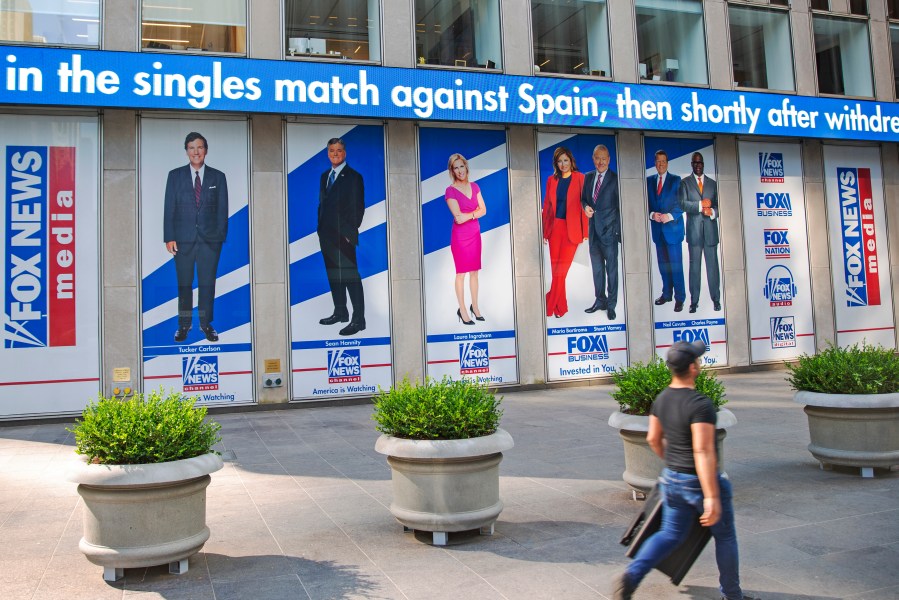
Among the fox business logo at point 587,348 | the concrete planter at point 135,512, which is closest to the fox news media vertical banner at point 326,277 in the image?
the fox business logo at point 587,348

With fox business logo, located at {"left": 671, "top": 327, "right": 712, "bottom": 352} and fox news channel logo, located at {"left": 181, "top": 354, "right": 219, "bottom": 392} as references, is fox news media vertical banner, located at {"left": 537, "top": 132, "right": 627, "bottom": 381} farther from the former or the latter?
fox news channel logo, located at {"left": 181, "top": 354, "right": 219, "bottom": 392}

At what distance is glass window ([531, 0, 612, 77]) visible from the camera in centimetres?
1830

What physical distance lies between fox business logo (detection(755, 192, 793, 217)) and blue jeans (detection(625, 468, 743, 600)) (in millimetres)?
16821

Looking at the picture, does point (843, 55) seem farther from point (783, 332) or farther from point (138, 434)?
point (138, 434)

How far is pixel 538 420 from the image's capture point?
1369cm

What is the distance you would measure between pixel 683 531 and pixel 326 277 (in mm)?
12515

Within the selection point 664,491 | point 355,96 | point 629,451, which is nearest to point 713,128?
point 355,96

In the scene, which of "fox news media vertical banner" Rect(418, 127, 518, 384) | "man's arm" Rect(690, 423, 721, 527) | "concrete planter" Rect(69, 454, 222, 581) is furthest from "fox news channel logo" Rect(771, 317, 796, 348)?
"concrete planter" Rect(69, 454, 222, 581)

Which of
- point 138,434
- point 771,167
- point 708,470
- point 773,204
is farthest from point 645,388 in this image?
point 771,167

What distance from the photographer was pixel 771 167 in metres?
20.2

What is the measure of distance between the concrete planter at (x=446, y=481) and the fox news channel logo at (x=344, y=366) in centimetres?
997

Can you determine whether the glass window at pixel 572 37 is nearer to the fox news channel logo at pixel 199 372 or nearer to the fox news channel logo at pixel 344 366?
the fox news channel logo at pixel 344 366

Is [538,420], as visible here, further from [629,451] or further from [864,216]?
[864,216]

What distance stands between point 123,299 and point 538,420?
846cm
